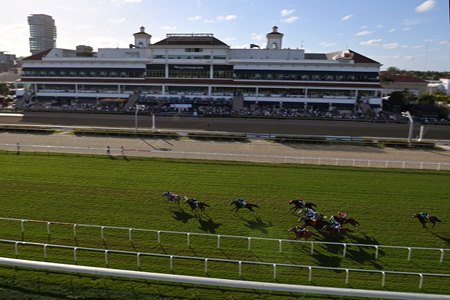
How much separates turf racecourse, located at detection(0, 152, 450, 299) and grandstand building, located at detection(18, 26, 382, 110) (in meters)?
28.2

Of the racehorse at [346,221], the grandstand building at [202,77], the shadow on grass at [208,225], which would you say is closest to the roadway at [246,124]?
the grandstand building at [202,77]

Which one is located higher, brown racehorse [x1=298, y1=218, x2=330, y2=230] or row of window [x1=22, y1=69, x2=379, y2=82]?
row of window [x1=22, y1=69, x2=379, y2=82]

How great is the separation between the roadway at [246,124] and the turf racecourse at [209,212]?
15509 millimetres

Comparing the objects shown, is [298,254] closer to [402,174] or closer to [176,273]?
[176,273]

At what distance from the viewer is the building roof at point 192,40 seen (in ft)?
167

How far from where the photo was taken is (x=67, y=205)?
14508 mm

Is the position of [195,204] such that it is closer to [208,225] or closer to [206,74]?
[208,225]

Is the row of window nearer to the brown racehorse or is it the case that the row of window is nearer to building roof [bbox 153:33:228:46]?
building roof [bbox 153:33:228:46]

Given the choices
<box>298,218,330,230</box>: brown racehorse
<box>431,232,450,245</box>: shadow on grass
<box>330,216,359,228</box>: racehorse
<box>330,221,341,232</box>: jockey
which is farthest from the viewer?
<box>330,216,359,228</box>: racehorse

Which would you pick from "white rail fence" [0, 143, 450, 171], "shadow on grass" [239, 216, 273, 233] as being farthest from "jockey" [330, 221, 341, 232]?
"white rail fence" [0, 143, 450, 171]

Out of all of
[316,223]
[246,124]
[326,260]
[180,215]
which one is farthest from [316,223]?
[246,124]

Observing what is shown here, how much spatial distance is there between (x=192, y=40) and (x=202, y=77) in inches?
240

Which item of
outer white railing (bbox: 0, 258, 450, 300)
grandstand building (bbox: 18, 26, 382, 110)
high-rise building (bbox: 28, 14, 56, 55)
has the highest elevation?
high-rise building (bbox: 28, 14, 56, 55)

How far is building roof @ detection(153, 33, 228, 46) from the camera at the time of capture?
50.8 meters
